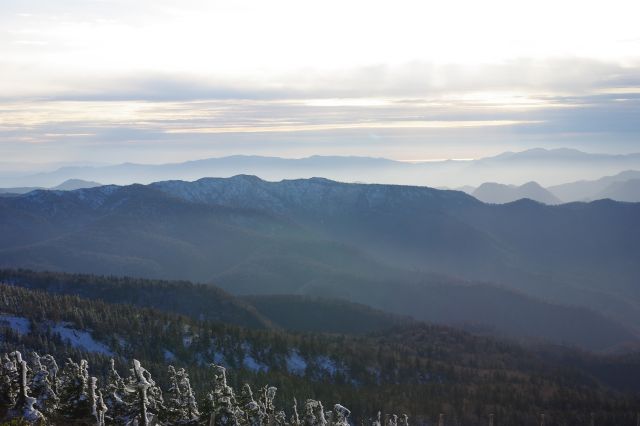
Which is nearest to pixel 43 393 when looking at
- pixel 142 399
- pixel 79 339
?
pixel 142 399

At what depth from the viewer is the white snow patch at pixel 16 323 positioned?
185 metres

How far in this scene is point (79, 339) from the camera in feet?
625

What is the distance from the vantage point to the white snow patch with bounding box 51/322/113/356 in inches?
7372

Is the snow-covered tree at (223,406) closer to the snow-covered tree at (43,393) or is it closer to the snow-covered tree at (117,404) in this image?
the snow-covered tree at (117,404)

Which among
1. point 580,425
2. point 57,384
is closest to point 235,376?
point 580,425

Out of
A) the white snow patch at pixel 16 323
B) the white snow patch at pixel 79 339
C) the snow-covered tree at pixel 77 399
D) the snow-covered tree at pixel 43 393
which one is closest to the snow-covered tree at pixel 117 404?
the snow-covered tree at pixel 77 399

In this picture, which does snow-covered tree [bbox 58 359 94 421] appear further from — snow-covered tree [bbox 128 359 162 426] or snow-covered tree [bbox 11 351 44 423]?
snow-covered tree [bbox 128 359 162 426]

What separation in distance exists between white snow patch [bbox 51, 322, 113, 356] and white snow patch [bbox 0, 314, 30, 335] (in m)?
8.33

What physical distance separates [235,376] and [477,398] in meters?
79.1

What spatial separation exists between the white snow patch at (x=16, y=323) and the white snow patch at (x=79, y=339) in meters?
8.33

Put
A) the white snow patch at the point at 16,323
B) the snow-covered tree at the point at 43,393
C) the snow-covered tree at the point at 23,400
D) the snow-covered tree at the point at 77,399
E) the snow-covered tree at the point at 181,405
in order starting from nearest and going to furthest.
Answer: the snow-covered tree at the point at 23,400 → the snow-covered tree at the point at 43,393 → the snow-covered tree at the point at 77,399 → the snow-covered tree at the point at 181,405 → the white snow patch at the point at 16,323

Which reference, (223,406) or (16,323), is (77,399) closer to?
(223,406)

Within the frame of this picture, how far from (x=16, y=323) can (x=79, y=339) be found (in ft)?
68.2

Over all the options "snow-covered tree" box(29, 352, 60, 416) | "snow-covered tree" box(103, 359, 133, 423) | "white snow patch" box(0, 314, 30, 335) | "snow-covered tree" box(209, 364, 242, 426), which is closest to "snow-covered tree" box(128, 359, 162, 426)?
"snow-covered tree" box(103, 359, 133, 423)
